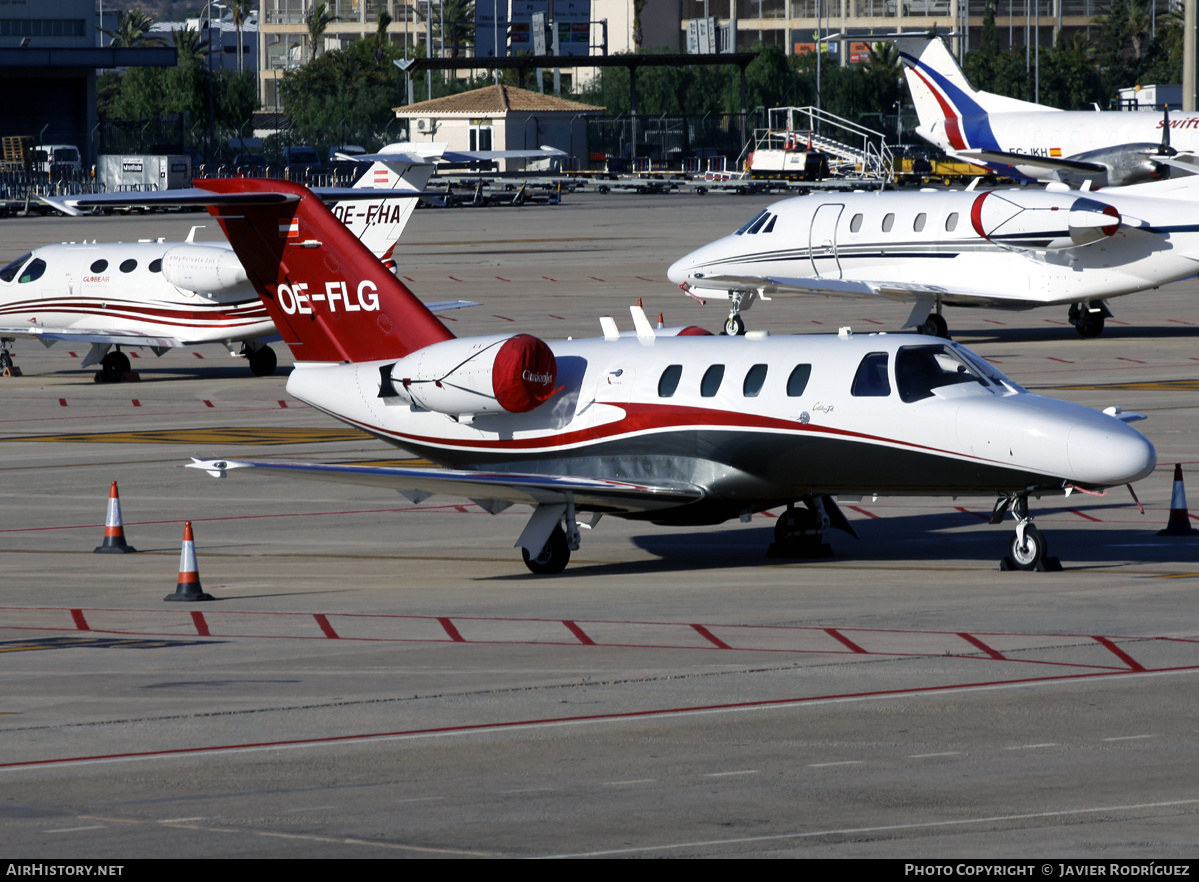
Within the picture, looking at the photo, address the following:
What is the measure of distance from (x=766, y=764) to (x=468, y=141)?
109975 mm

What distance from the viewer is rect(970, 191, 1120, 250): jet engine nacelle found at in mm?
39688

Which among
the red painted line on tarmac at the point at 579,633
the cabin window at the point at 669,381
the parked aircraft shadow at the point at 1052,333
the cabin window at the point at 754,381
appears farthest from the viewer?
Result: the parked aircraft shadow at the point at 1052,333

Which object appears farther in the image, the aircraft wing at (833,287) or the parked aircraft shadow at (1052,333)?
the parked aircraft shadow at (1052,333)

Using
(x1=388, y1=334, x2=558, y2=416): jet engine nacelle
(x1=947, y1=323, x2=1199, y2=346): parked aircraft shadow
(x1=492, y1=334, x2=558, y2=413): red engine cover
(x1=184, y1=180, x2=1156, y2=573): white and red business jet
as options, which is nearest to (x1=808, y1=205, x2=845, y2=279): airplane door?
(x1=947, y1=323, x2=1199, y2=346): parked aircraft shadow

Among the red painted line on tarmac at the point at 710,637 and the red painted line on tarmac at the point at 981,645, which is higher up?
the red painted line on tarmac at the point at 981,645

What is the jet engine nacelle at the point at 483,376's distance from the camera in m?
20.6

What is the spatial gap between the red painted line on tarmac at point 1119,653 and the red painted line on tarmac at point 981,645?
1015 millimetres

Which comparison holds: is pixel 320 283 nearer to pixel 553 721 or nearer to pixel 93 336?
pixel 553 721

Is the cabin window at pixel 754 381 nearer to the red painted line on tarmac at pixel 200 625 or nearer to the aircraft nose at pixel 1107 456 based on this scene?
the aircraft nose at pixel 1107 456

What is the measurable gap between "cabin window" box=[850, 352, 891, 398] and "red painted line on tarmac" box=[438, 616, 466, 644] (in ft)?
18.1

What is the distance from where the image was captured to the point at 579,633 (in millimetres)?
16734

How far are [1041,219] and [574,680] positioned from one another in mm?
28495

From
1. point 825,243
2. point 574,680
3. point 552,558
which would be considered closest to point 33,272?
point 825,243

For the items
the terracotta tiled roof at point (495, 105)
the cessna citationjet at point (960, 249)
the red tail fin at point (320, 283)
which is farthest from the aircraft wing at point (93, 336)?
the terracotta tiled roof at point (495, 105)
